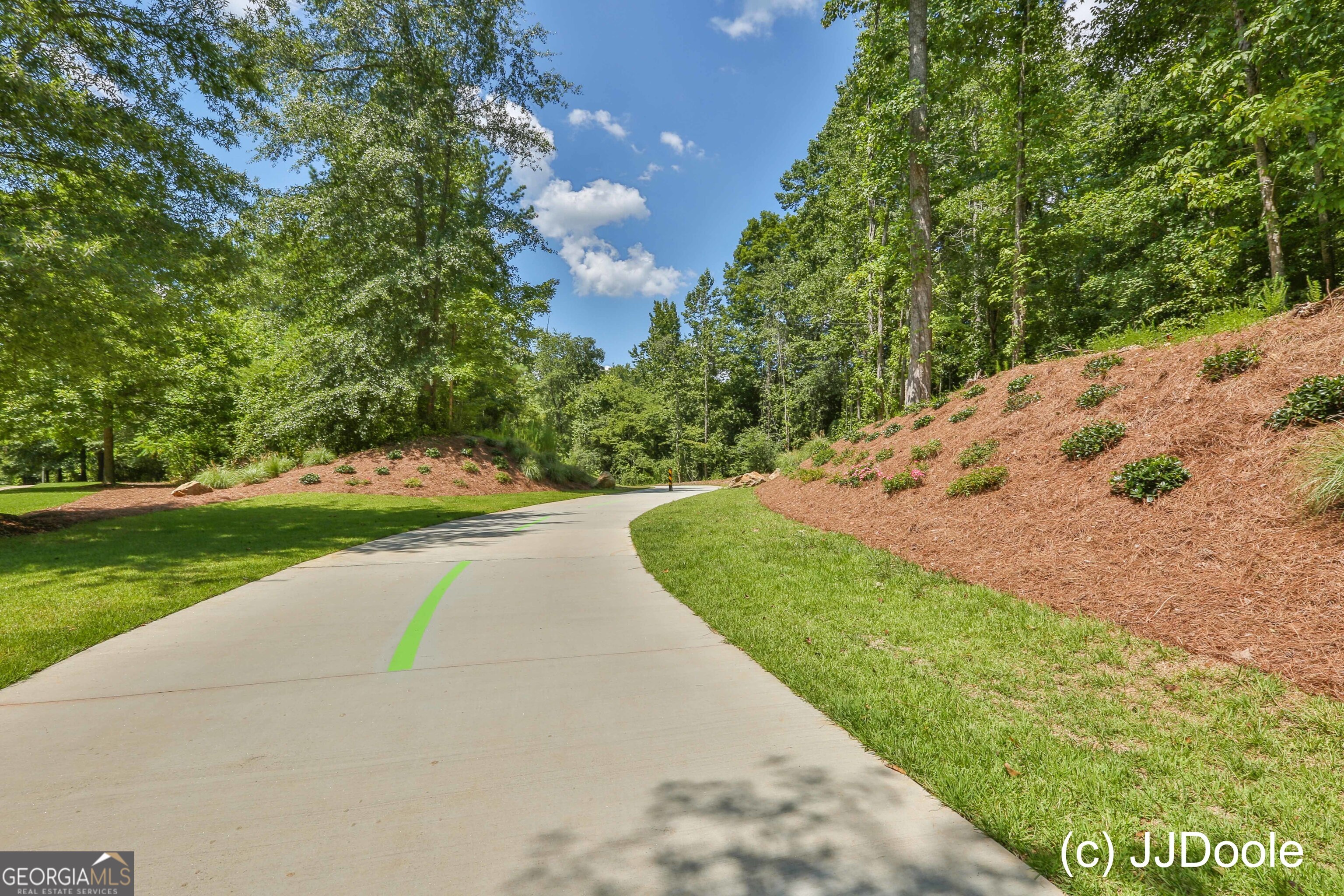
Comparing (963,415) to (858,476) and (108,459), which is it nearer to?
(858,476)

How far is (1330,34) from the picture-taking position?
26.3ft

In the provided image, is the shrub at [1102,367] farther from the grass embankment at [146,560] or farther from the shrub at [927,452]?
the grass embankment at [146,560]

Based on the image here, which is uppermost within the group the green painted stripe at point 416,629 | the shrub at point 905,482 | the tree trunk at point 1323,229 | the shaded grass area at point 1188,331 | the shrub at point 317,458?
the tree trunk at point 1323,229

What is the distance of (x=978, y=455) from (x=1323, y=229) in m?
10.4

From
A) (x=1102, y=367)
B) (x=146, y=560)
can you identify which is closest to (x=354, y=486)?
(x=146, y=560)

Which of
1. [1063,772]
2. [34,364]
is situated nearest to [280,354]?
[34,364]

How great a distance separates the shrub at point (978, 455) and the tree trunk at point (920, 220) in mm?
4942

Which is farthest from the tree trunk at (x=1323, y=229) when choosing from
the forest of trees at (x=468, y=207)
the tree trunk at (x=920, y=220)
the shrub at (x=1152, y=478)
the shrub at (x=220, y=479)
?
the shrub at (x=220, y=479)

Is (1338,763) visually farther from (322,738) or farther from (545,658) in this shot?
(322,738)

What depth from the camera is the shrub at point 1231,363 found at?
6.05 meters

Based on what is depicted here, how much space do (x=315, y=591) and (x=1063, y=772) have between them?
6497mm

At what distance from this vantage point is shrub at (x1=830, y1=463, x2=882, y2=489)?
10.2m

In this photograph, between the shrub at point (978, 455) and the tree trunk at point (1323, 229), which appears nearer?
the shrub at point (978, 455)

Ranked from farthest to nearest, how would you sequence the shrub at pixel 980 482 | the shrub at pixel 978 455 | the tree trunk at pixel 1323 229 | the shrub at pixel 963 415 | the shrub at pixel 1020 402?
the shrub at pixel 963 415, the tree trunk at pixel 1323 229, the shrub at pixel 1020 402, the shrub at pixel 978 455, the shrub at pixel 980 482
